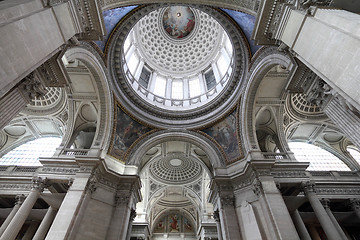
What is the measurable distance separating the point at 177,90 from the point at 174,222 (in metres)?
16.3

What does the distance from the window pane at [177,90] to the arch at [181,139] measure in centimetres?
Answer: 540

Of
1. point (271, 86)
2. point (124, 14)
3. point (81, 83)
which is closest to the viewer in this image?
point (124, 14)

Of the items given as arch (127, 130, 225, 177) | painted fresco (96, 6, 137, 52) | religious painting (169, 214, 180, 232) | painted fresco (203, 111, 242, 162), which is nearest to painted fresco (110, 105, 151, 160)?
arch (127, 130, 225, 177)

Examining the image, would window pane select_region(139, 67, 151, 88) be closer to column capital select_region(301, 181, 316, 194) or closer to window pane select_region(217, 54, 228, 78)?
window pane select_region(217, 54, 228, 78)

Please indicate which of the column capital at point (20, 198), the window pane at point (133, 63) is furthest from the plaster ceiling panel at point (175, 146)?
the column capital at point (20, 198)

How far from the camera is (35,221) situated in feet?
42.4

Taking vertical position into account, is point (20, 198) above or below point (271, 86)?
below

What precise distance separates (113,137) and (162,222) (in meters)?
16.5

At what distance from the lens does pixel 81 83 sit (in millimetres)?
12172

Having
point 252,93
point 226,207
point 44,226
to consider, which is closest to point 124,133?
point 44,226

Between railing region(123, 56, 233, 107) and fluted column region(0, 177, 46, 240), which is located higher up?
railing region(123, 56, 233, 107)

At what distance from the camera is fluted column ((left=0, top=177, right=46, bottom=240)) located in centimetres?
814

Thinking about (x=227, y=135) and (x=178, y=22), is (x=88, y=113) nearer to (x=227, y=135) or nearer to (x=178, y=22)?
(x=227, y=135)

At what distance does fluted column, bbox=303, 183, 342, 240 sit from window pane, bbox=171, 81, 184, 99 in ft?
40.5
